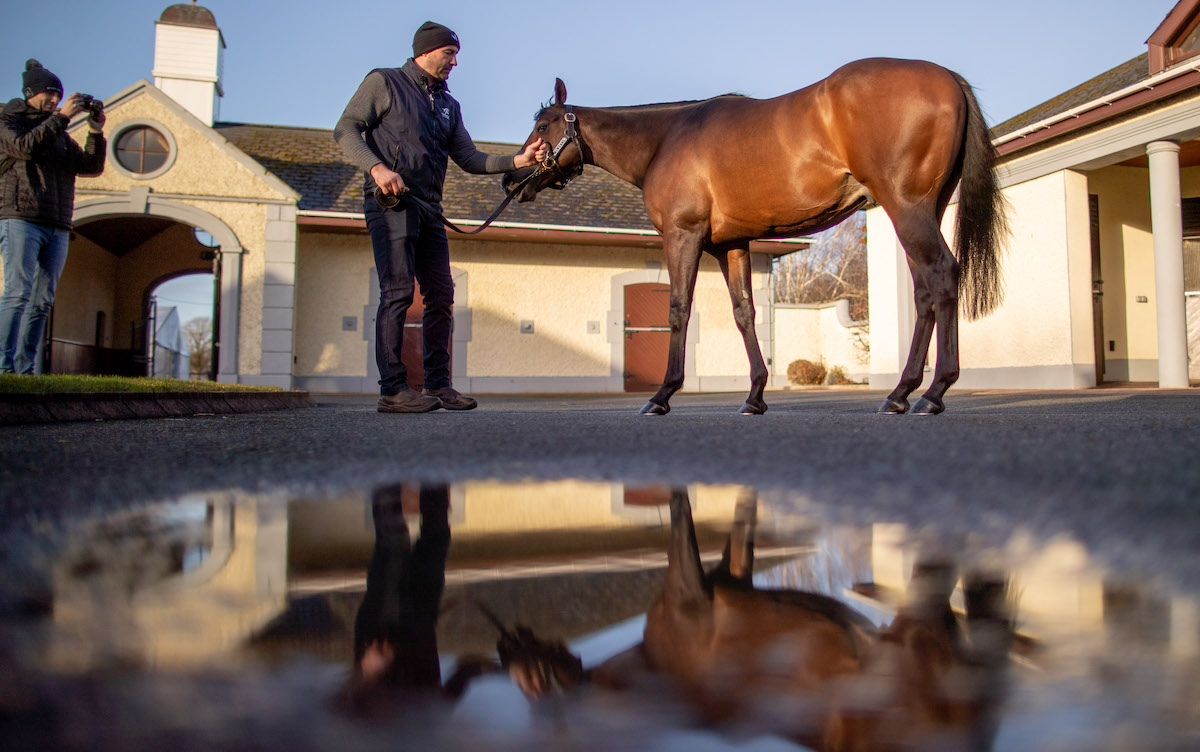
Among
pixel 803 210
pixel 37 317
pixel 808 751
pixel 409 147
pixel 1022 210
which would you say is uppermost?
pixel 1022 210

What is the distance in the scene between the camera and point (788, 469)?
1129 mm

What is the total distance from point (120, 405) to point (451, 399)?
4.76 ft

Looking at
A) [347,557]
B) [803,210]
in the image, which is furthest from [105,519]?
[803,210]

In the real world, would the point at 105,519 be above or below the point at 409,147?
below

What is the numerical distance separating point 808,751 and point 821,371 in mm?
15593

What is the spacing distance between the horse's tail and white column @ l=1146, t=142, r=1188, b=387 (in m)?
6.45

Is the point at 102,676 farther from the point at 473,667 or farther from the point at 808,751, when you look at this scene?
the point at 808,751

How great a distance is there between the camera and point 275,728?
0.32 metres

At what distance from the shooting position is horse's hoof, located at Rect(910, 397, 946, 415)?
2.93 meters

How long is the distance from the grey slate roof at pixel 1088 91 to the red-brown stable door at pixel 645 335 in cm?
584

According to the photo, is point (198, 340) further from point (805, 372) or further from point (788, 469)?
point (788, 469)

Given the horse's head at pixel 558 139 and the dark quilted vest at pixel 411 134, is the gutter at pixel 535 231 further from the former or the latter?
the dark quilted vest at pixel 411 134

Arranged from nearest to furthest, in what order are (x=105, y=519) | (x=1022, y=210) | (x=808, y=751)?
1. (x=808, y=751)
2. (x=105, y=519)
3. (x=1022, y=210)

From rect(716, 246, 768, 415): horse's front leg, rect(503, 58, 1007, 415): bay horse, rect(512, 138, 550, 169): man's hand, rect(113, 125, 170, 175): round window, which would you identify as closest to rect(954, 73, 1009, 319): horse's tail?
rect(503, 58, 1007, 415): bay horse
